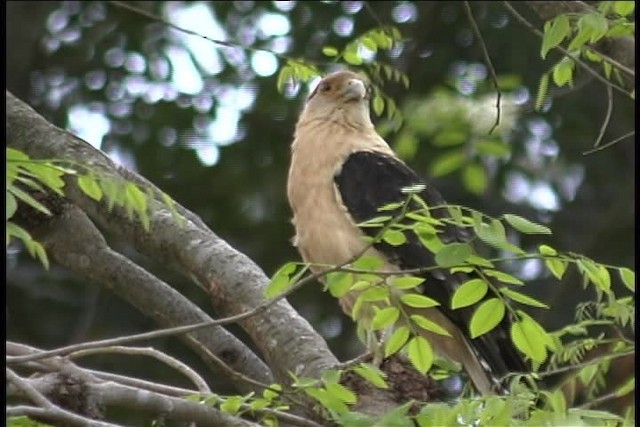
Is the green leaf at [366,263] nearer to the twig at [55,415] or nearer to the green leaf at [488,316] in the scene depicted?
the green leaf at [488,316]

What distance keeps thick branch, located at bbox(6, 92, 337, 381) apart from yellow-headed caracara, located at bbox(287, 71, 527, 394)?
9.7 inches

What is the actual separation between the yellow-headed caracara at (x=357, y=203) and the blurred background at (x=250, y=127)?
2.82 m

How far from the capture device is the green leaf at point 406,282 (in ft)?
11.5

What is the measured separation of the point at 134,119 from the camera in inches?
366

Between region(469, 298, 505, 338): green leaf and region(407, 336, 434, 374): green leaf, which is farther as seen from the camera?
region(407, 336, 434, 374): green leaf

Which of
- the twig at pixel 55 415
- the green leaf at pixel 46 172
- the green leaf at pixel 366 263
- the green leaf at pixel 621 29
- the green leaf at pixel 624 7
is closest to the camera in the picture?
the green leaf at pixel 46 172

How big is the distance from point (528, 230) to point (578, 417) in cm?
40

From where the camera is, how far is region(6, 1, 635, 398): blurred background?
29.6 ft

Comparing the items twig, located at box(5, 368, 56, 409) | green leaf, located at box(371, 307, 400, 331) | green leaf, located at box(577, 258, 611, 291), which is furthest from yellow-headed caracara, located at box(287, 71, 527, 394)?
twig, located at box(5, 368, 56, 409)

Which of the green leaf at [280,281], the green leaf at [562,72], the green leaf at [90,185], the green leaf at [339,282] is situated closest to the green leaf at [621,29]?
the green leaf at [562,72]

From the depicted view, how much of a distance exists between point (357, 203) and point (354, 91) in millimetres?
738

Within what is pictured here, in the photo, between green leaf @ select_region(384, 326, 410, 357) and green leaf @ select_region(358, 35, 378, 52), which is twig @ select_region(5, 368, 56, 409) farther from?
green leaf @ select_region(358, 35, 378, 52)

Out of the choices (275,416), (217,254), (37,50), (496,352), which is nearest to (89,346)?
(275,416)

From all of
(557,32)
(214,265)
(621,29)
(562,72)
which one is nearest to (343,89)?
(214,265)
